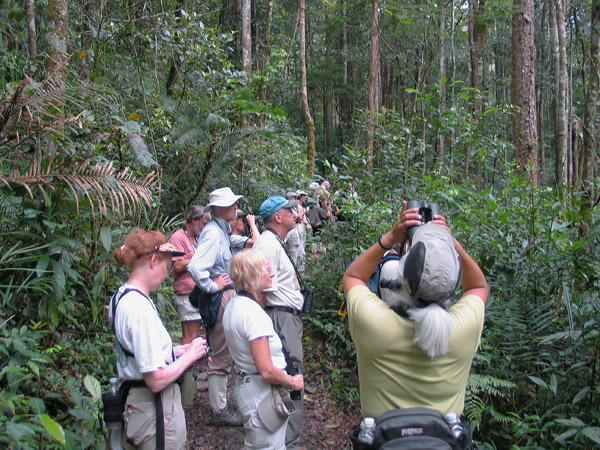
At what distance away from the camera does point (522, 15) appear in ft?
24.3

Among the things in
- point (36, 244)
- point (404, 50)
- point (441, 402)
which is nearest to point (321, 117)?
point (404, 50)

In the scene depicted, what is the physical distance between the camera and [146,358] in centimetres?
229

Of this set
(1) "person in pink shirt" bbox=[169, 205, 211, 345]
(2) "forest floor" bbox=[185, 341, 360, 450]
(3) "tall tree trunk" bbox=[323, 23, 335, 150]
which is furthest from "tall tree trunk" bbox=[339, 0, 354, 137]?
(2) "forest floor" bbox=[185, 341, 360, 450]

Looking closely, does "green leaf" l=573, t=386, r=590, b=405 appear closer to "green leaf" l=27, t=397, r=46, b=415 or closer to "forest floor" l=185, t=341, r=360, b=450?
"forest floor" l=185, t=341, r=360, b=450

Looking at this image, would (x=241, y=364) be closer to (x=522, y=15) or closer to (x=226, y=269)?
(x=226, y=269)

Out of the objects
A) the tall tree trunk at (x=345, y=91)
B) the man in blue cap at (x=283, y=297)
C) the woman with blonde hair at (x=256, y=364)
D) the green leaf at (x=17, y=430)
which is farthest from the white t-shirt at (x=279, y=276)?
the tall tree trunk at (x=345, y=91)

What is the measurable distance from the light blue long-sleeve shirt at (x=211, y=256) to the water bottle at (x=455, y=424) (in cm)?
250

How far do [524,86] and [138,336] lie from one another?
754cm

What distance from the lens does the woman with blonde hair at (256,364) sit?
8.54ft

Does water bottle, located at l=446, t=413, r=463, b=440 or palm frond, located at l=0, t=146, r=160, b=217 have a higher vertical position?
palm frond, located at l=0, t=146, r=160, b=217

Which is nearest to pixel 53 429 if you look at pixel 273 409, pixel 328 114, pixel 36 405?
pixel 36 405

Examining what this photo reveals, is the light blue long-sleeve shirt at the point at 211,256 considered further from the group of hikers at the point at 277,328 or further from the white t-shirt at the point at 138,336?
the white t-shirt at the point at 138,336

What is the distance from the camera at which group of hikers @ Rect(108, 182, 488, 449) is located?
1690mm

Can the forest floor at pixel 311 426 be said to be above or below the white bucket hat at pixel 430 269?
below
